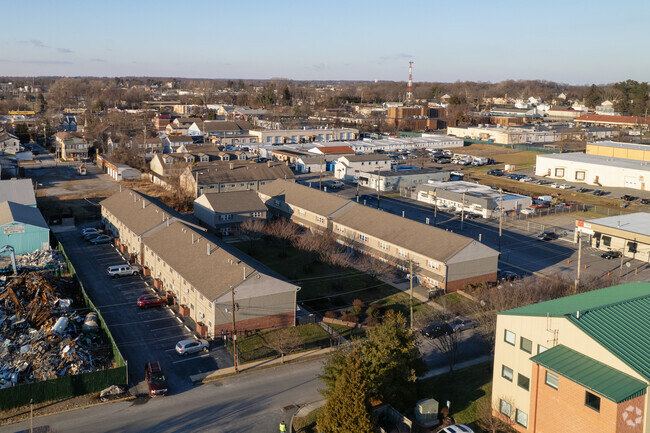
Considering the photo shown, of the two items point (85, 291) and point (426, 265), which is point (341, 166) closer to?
point (426, 265)

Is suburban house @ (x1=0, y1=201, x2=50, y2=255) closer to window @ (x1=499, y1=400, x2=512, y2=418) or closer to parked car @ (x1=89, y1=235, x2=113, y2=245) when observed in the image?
parked car @ (x1=89, y1=235, x2=113, y2=245)

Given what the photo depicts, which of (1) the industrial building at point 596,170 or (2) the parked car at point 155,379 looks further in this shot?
(1) the industrial building at point 596,170

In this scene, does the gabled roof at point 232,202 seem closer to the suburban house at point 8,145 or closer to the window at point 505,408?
the window at point 505,408

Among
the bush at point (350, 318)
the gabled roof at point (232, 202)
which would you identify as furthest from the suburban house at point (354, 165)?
the bush at point (350, 318)

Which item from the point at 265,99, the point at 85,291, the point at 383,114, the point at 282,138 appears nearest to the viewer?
the point at 85,291

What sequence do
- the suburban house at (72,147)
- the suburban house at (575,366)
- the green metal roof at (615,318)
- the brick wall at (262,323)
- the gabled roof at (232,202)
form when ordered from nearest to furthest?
the suburban house at (575,366) < the green metal roof at (615,318) < the brick wall at (262,323) < the gabled roof at (232,202) < the suburban house at (72,147)

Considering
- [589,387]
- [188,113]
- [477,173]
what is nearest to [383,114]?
[188,113]
